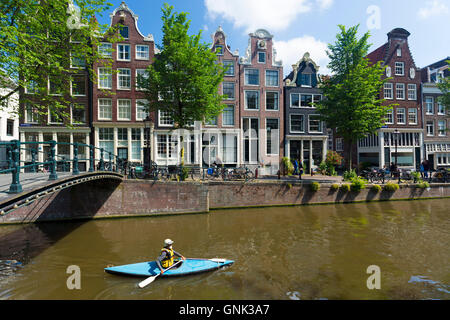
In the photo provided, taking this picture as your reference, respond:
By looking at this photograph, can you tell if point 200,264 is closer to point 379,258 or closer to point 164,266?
point 164,266

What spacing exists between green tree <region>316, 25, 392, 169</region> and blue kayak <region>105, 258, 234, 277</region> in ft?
56.5

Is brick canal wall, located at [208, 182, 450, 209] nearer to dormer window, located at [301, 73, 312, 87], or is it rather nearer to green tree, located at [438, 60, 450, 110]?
green tree, located at [438, 60, 450, 110]

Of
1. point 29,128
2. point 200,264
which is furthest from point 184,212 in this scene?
point 29,128

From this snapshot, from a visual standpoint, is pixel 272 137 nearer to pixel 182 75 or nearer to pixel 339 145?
pixel 182 75

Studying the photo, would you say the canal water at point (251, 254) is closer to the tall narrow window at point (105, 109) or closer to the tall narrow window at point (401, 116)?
the tall narrow window at point (105, 109)

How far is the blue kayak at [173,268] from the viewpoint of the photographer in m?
7.64

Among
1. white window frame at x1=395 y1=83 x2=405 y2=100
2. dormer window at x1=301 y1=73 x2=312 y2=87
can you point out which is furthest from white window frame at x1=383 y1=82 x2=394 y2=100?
dormer window at x1=301 y1=73 x2=312 y2=87

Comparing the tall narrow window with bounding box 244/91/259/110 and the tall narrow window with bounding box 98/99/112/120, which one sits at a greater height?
the tall narrow window with bounding box 244/91/259/110

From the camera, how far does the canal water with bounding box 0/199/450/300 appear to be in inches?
277

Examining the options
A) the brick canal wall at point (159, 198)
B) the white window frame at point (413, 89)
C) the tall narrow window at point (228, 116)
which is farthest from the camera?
the white window frame at point (413, 89)

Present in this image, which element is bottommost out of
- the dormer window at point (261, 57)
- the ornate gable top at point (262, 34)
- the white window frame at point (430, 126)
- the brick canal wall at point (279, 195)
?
the brick canal wall at point (279, 195)

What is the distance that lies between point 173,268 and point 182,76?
12.8m

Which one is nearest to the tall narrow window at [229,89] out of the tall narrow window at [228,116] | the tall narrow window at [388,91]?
the tall narrow window at [228,116]

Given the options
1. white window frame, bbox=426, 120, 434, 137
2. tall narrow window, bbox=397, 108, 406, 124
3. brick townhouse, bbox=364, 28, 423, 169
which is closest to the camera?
brick townhouse, bbox=364, 28, 423, 169
